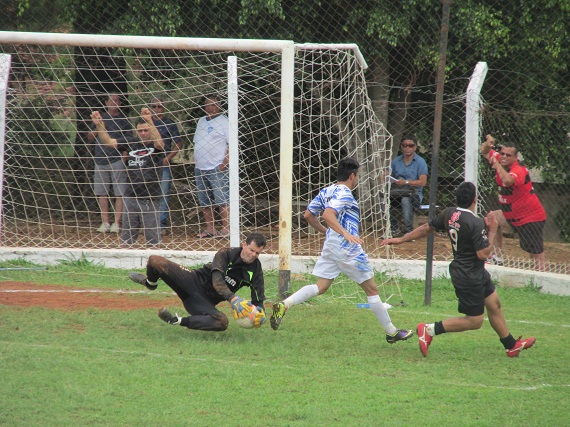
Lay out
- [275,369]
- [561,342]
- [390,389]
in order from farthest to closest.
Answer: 1. [561,342]
2. [275,369]
3. [390,389]

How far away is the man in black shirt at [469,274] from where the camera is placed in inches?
290

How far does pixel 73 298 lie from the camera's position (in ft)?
31.0

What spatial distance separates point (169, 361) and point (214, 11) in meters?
8.13

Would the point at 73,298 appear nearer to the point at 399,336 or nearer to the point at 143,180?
the point at 143,180

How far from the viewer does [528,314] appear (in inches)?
382

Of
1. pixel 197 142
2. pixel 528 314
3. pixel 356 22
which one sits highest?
pixel 356 22

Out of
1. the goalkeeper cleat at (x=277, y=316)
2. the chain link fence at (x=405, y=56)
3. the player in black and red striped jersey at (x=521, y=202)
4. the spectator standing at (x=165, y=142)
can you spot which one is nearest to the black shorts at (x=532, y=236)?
the player in black and red striped jersey at (x=521, y=202)

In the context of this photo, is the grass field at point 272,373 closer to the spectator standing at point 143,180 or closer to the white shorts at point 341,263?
the white shorts at point 341,263

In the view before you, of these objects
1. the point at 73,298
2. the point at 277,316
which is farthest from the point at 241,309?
the point at 73,298

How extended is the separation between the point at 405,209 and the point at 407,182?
446mm

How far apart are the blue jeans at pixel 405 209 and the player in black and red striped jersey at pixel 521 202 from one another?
1.95 meters

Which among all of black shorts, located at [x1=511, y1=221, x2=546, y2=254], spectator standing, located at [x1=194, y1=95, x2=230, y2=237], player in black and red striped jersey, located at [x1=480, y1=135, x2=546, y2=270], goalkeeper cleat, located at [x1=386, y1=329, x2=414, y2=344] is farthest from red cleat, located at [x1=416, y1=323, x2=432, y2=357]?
spectator standing, located at [x1=194, y1=95, x2=230, y2=237]

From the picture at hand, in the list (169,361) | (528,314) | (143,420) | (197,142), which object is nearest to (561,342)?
(528,314)

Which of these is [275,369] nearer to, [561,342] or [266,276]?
[561,342]
